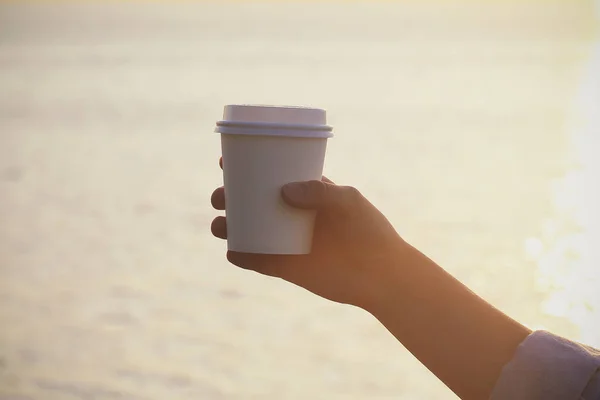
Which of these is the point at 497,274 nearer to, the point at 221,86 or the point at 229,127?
the point at 229,127

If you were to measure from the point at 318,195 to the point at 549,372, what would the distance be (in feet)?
1.18

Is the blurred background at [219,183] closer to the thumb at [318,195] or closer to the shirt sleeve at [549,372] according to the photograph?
the thumb at [318,195]

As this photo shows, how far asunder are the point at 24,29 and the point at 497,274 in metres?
7.66

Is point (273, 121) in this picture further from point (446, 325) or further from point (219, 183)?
point (219, 183)

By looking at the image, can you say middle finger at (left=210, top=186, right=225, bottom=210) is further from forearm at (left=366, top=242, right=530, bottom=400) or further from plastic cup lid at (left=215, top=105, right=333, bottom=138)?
forearm at (left=366, top=242, right=530, bottom=400)

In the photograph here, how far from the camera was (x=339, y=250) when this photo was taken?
110cm

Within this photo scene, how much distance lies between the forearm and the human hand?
0.02 metres

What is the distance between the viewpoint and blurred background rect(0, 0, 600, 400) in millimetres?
3002

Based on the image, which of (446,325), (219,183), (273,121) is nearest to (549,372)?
(446,325)

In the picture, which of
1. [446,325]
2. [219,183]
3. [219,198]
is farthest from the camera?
[219,183]

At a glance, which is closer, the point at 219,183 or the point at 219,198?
the point at 219,198

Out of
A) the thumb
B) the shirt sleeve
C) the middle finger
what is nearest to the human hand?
the thumb

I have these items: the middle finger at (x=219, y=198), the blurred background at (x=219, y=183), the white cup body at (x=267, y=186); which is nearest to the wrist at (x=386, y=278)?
the white cup body at (x=267, y=186)

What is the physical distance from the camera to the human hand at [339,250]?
1.03 m
